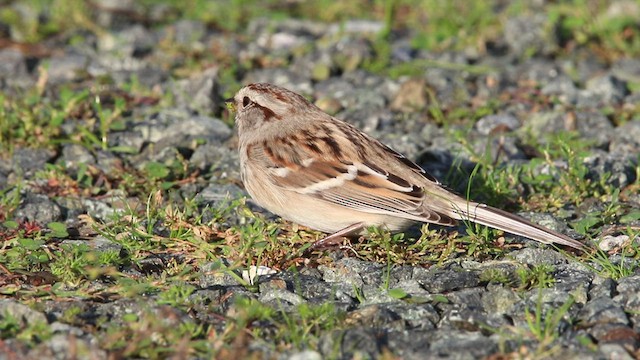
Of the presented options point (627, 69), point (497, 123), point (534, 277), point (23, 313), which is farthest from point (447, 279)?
point (627, 69)

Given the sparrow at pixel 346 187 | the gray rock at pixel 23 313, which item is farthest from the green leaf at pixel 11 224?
the sparrow at pixel 346 187

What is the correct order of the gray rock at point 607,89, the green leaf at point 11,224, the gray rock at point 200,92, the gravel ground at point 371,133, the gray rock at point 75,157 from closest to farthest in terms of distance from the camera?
the gravel ground at point 371,133, the green leaf at point 11,224, the gray rock at point 75,157, the gray rock at point 200,92, the gray rock at point 607,89

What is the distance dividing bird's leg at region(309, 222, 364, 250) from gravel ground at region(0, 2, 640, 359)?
5.6 inches

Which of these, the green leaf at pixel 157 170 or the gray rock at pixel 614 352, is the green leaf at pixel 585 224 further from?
the green leaf at pixel 157 170

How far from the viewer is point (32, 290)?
4.73 m

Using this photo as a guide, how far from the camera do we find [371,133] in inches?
292

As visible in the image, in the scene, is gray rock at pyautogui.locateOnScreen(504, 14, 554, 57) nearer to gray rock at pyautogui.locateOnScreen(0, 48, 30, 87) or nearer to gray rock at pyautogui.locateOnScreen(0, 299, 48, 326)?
gray rock at pyautogui.locateOnScreen(0, 48, 30, 87)

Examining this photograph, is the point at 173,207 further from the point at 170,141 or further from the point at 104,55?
the point at 104,55

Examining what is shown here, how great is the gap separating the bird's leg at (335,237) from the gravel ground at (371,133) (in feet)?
0.47

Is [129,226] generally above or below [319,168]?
below

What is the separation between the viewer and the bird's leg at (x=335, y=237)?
5.40 metres

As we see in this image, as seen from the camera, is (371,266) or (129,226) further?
(129,226)

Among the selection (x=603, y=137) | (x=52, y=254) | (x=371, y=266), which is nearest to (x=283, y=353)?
(x=371, y=266)

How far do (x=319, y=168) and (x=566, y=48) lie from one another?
4.26 m
